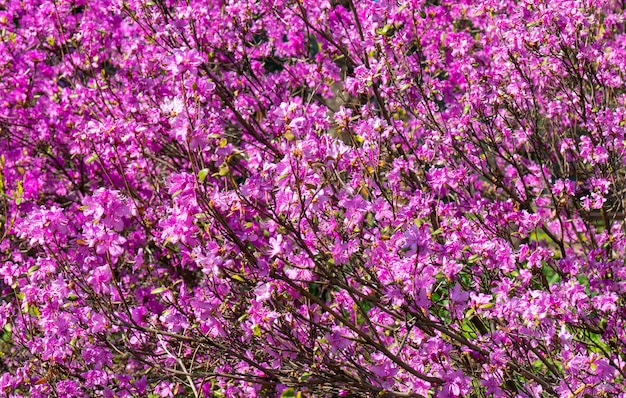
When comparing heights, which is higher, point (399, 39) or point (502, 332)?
point (399, 39)

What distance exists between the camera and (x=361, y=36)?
4.80 meters

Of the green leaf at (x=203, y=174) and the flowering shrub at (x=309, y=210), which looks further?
the flowering shrub at (x=309, y=210)

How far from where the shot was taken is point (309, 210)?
312 cm

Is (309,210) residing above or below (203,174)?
above

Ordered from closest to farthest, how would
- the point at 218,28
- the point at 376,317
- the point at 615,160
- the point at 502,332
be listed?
the point at 502,332
the point at 376,317
the point at 615,160
the point at 218,28

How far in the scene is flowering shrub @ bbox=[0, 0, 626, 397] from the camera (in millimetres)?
3135

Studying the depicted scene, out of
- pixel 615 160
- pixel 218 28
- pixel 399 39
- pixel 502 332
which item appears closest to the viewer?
pixel 502 332

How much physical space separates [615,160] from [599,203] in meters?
0.43

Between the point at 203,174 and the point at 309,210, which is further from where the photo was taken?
the point at 309,210

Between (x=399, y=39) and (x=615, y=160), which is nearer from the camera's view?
(x=399, y=39)

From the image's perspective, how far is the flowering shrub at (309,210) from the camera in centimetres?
313

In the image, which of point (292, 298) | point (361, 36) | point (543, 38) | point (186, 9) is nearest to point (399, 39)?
point (361, 36)

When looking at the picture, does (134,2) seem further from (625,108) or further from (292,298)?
(625,108)

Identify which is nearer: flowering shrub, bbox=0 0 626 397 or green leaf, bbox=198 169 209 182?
green leaf, bbox=198 169 209 182
